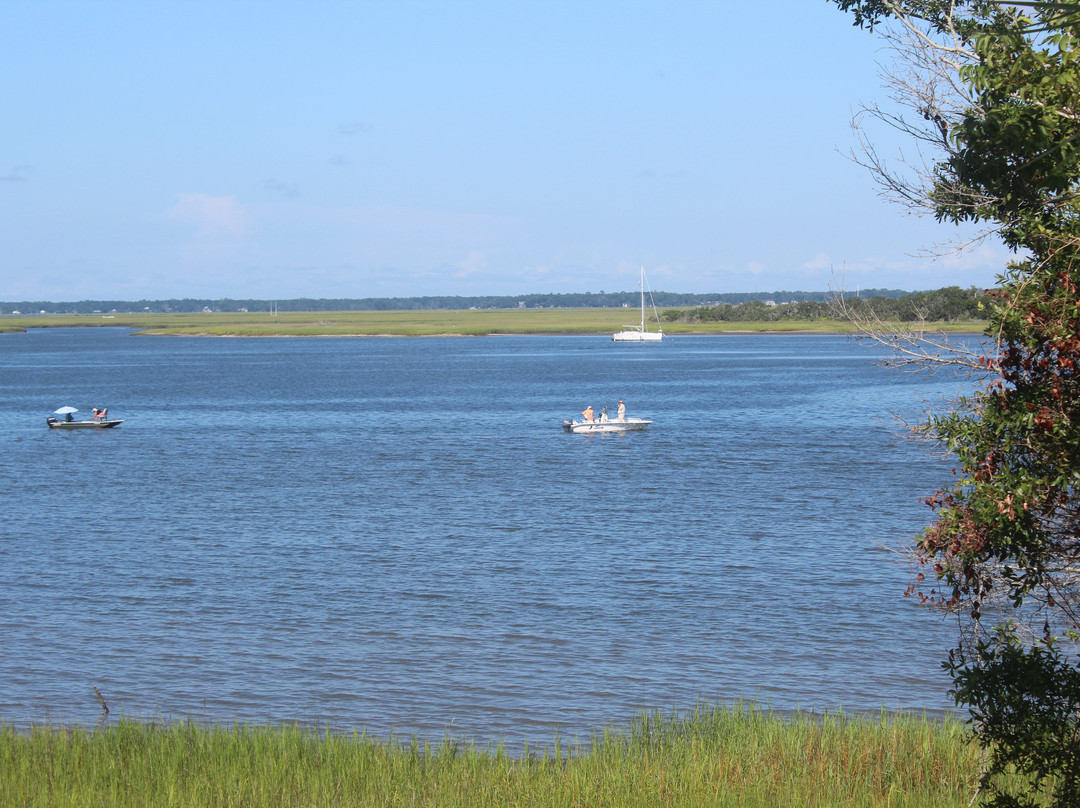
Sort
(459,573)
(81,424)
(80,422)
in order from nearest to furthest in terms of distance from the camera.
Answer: (459,573) → (80,422) → (81,424)

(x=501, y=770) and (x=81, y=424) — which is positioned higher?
(x=501, y=770)

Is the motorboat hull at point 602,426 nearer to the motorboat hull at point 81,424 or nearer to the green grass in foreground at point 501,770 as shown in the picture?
the motorboat hull at point 81,424

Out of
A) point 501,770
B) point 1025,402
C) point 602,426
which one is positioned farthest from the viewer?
point 602,426

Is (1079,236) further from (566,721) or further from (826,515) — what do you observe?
(826,515)

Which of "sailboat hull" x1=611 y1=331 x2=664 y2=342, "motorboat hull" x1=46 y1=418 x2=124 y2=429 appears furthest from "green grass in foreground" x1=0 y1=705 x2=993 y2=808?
"sailboat hull" x1=611 y1=331 x2=664 y2=342

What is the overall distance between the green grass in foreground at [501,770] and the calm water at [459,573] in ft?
7.41

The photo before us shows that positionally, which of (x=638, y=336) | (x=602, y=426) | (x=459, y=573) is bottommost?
(x=459, y=573)

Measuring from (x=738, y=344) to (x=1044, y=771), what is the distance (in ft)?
574

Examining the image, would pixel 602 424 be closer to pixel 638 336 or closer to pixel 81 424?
pixel 81 424

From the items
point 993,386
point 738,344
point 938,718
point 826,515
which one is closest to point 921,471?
point 826,515

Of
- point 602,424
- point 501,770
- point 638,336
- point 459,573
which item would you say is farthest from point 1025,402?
point 638,336

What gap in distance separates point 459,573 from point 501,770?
13378 mm

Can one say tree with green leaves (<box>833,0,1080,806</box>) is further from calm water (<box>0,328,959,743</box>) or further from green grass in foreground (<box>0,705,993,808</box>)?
calm water (<box>0,328,959,743</box>)

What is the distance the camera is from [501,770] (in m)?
11.3
